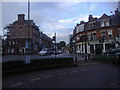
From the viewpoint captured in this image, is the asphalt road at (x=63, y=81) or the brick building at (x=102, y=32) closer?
the asphalt road at (x=63, y=81)

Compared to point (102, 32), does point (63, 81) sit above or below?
below

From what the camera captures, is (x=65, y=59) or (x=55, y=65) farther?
(x=65, y=59)

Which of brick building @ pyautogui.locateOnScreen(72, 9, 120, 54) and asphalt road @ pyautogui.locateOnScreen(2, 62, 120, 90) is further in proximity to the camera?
brick building @ pyautogui.locateOnScreen(72, 9, 120, 54)

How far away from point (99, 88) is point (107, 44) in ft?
135

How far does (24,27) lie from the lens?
70.6m

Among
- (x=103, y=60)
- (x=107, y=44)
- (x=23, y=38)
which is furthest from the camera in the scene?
(x=23, y=38)

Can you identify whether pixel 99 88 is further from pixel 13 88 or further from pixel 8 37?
pixel 8 37

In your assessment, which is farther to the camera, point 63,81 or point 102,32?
point 102,32

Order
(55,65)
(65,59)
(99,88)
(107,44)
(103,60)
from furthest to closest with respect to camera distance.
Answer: (107,44), (103,60), (65,59), (55,65), (99,88)

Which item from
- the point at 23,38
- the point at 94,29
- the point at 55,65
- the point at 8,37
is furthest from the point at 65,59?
the point at 8,37

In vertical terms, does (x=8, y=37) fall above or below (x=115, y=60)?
above

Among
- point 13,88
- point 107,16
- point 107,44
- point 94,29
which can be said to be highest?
point 107,16

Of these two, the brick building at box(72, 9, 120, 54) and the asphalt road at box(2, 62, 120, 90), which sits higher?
the brick building at box(72, 9, 120, 54)

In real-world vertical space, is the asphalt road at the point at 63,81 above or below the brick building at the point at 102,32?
below
